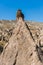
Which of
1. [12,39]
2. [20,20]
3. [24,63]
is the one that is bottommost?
[24,63]

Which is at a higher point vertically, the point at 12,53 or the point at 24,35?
the point at 24,35

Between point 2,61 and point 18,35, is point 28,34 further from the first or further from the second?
point 2,61

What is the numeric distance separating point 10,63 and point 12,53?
0.58m

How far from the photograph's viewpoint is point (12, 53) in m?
15.1

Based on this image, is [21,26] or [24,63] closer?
[24,63]

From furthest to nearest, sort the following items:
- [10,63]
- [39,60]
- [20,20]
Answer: [20,20], [10,63], [39,60]

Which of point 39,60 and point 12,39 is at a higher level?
point 12,39

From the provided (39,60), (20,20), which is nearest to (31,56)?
→ (39,60)

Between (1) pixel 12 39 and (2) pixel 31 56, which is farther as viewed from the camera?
(1) pixel 12 39

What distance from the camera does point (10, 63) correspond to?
48.5 feet

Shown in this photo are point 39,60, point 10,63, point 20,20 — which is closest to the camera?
point 39,60

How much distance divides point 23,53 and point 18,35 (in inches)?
47.6

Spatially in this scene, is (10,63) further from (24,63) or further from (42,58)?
(42,58)

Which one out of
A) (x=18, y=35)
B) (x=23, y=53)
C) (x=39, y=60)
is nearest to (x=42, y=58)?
(x=39, y=60)
